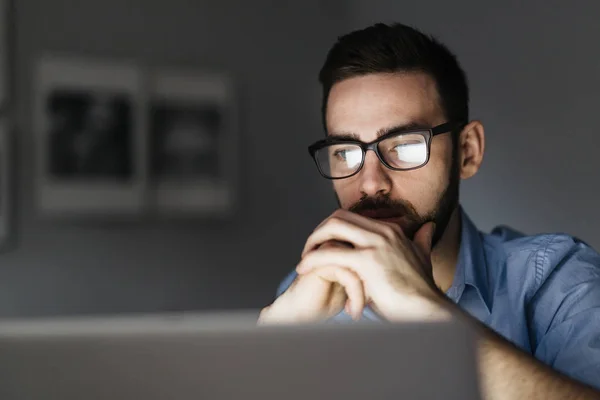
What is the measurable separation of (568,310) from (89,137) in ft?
7.88

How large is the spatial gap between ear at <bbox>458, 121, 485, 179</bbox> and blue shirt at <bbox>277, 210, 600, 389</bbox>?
14 centimetres

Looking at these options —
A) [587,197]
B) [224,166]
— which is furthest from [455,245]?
[224,166]

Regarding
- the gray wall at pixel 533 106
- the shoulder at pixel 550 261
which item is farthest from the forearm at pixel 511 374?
the gray wall at pixel 533 106

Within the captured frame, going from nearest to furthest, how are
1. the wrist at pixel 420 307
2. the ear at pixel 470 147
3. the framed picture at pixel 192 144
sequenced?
1. the wrist at pixel 420 307
2. the ear at pixel 470 147
3. the framed picture at pixel 192 144

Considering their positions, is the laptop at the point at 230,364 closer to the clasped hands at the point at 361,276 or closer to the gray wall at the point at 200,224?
the clasped hands at the point at 361,276

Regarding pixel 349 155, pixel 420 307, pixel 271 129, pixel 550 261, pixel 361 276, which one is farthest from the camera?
pixel 271 129

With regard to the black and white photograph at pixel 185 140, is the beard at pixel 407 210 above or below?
below

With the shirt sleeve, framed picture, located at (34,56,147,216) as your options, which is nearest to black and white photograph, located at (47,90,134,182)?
framed picture, located at (34,56,147,216)

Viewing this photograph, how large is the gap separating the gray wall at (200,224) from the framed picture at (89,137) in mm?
60

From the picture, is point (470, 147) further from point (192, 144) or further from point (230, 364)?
point (192, 144)

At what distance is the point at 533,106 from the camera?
2.39 m

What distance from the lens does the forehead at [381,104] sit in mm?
1476

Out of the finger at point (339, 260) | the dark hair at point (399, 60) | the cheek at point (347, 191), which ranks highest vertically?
the dark hair at point (399, 60)

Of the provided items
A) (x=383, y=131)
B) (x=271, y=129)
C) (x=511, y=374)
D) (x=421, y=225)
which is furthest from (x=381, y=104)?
(x=271, y=129)
